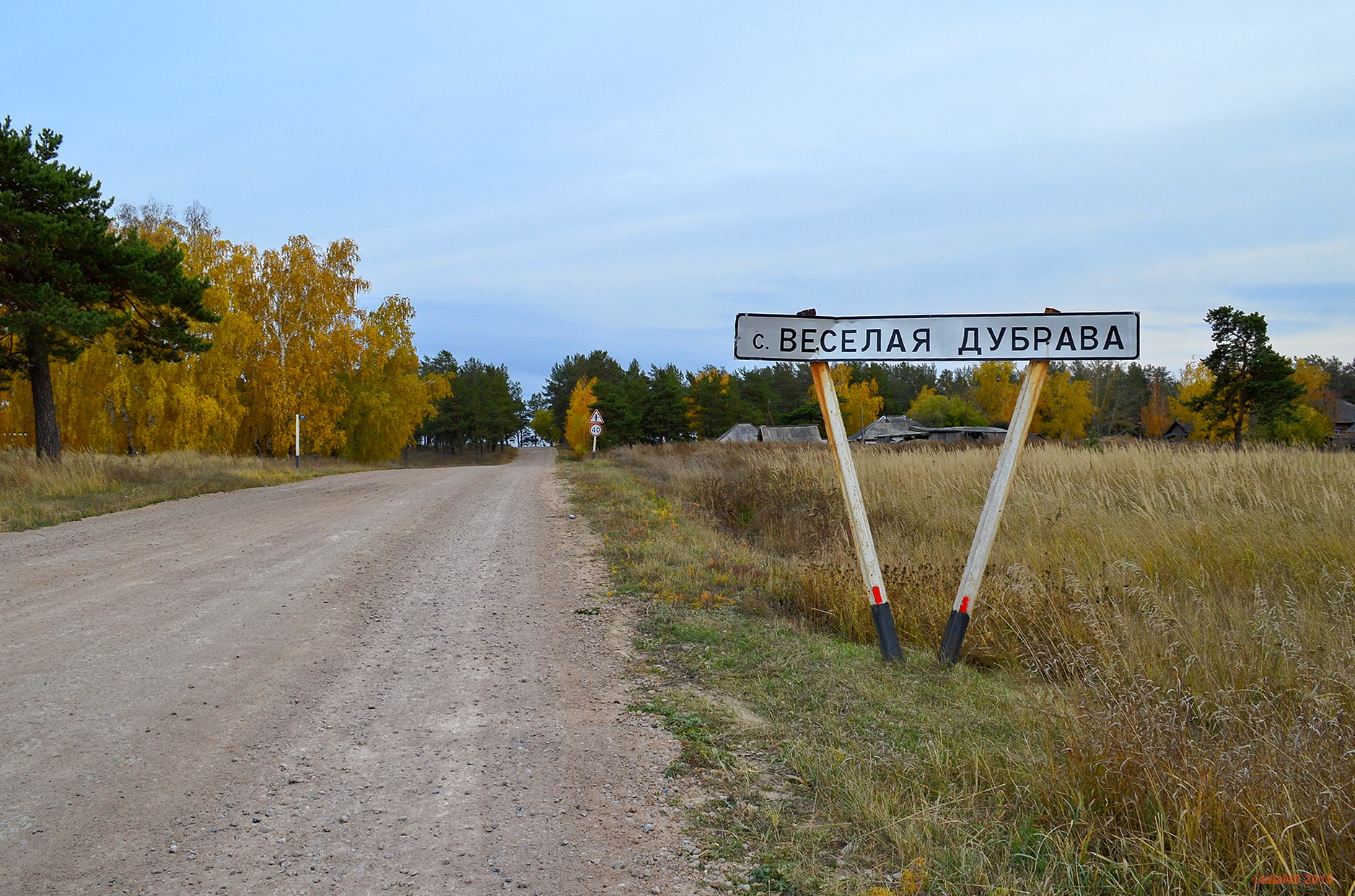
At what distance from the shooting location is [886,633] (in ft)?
17.9

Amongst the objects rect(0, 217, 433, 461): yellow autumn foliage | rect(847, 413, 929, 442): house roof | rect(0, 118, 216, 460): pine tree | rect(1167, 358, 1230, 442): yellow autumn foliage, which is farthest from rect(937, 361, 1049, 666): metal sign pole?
rect(1167, 358, 1230, 442): yellow autumn foliage

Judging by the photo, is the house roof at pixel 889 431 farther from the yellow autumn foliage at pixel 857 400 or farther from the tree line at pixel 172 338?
the tree line at pixel 172 338

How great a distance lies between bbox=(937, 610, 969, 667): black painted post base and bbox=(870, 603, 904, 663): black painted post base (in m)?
0.27

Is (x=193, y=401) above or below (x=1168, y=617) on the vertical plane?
above

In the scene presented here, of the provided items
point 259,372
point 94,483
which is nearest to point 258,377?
point 259,372

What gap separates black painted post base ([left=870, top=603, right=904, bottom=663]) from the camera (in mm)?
5422

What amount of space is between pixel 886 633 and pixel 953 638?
440mm

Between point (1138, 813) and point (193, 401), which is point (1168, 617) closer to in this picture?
point (1138, 813)

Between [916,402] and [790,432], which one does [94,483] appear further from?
[916,402]

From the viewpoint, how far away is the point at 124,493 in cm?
1574

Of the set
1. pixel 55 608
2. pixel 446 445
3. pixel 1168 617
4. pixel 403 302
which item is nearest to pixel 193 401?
pixel 403 302

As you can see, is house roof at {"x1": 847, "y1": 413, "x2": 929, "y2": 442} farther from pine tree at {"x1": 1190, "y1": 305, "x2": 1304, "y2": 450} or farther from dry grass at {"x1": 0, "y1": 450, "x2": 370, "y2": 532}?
dry grass at {"x1": 0, "y1": 450, "x2": 370, "y2": 532}

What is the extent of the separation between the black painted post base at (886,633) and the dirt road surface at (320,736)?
5.99ft

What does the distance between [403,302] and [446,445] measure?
74.5 meters
